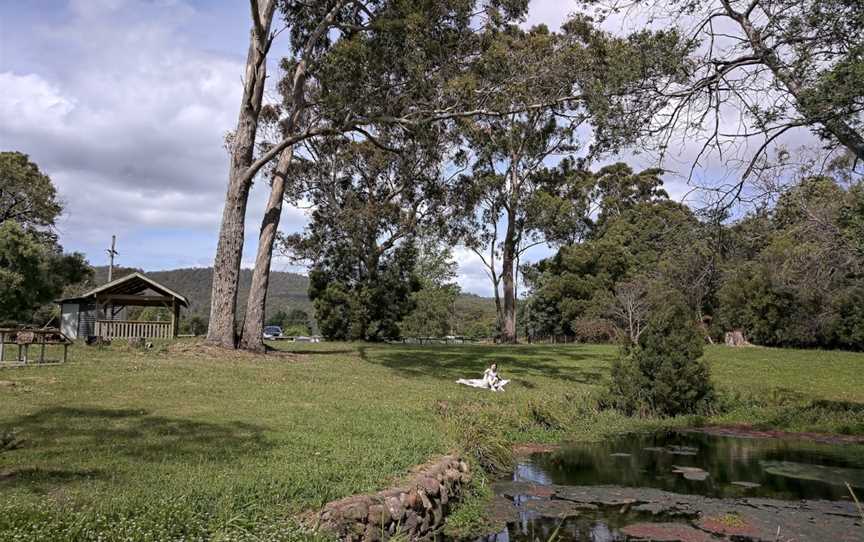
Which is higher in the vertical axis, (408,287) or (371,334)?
(408,287)

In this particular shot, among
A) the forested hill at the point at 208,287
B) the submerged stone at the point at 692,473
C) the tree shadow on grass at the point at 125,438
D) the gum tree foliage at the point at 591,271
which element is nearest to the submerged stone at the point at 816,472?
the submerged stone at the point at 692,473

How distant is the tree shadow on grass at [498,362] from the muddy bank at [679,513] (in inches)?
324

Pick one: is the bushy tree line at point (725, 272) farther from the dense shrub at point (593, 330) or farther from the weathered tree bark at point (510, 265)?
the weathered tree bark at point (510, 265)

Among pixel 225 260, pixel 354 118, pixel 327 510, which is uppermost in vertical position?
pixel 354 118

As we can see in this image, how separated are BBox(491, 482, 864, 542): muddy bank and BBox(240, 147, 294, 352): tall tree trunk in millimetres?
11416

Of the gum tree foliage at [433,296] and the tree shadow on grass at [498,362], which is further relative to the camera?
the gum tree foliage at [433,296]

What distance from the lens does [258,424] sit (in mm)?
8914

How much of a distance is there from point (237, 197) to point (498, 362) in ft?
32.4

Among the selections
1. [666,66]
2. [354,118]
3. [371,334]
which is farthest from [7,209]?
[666,66]

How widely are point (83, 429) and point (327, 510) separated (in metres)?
3.91

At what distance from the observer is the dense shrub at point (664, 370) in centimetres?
1480

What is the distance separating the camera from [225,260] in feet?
59.1

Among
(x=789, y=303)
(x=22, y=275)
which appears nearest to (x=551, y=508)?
(x=789, y=303)

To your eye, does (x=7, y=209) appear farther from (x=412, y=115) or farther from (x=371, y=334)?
(x=412, y=115)
